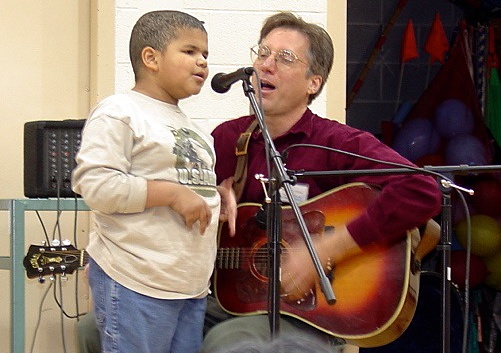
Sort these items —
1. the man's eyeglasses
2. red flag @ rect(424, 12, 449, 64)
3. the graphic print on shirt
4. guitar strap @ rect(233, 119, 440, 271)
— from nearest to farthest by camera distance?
1. the graphic print on shirt
2. guitar strap @ rect(233, 119, 440, 271)
3. the man's eyeglasses
4. red flag @ rect(424, 12, 449, 64)

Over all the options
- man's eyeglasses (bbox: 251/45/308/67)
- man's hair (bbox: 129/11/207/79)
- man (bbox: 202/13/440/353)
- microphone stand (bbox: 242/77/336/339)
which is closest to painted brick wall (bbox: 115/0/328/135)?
man (bbox: 202/13/440/353)

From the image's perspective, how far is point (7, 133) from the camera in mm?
3340

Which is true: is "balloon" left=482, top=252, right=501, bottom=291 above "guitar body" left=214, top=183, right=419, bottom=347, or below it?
below

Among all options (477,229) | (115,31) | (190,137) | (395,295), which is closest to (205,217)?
(190,137)

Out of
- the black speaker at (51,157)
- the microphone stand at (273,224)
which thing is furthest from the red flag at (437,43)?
the microphone stand at (273,224)

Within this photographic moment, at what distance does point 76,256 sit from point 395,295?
3.16ft

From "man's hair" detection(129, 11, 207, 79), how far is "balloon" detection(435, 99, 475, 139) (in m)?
2.27

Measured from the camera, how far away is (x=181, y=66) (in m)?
2.32

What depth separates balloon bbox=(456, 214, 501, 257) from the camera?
4.25 metres

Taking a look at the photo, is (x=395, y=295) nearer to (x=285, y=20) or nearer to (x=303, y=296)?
(x=303, y=296)

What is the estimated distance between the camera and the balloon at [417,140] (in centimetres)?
437

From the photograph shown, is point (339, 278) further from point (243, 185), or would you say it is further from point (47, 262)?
point (47, 262)

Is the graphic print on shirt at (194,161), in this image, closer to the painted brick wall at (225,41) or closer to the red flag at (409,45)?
the painted brick wall at (225,41)

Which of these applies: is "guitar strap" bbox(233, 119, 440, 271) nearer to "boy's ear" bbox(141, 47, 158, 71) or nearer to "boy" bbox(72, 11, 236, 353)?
"boy" bbox(72, 11, 236, 353)
